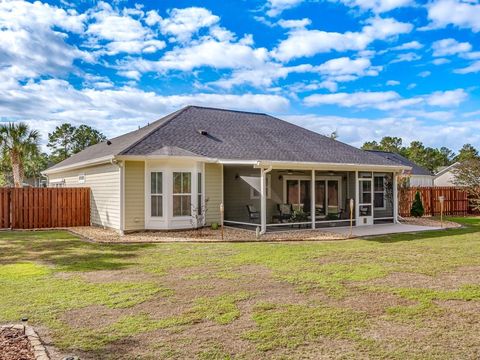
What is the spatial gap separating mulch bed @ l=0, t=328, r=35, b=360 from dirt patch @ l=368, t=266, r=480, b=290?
5254 mm

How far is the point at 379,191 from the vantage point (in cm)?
1756

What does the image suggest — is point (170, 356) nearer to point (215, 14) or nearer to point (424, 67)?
point (215, 14)

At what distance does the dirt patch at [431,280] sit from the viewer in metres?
6.65

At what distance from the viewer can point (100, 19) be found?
42.8 feet

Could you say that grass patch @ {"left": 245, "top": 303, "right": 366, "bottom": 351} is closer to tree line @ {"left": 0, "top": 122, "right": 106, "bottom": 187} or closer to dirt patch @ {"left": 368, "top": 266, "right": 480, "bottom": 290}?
dirt patch @ {"left": 368, "top": 266, "right": 480, "bottom": 290}

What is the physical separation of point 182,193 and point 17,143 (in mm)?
19199

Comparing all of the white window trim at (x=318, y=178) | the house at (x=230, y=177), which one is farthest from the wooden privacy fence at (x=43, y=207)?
the white window trim at (x=318, y=178)

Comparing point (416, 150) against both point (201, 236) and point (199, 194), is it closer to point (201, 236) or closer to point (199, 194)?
point (199, 194)

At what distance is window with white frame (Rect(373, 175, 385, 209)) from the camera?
1738cm

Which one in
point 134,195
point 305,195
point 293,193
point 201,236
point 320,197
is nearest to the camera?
point 201,236

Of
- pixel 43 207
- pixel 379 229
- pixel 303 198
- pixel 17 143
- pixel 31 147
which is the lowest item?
pixel 379 229

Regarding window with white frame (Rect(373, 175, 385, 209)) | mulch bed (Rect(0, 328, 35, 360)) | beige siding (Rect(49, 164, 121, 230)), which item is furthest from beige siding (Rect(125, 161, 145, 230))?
window with white frame (Rect(373, 175, 385, 209))

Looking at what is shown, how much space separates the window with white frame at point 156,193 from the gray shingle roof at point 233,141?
0.87 m

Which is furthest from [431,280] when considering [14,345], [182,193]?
[182,193]
